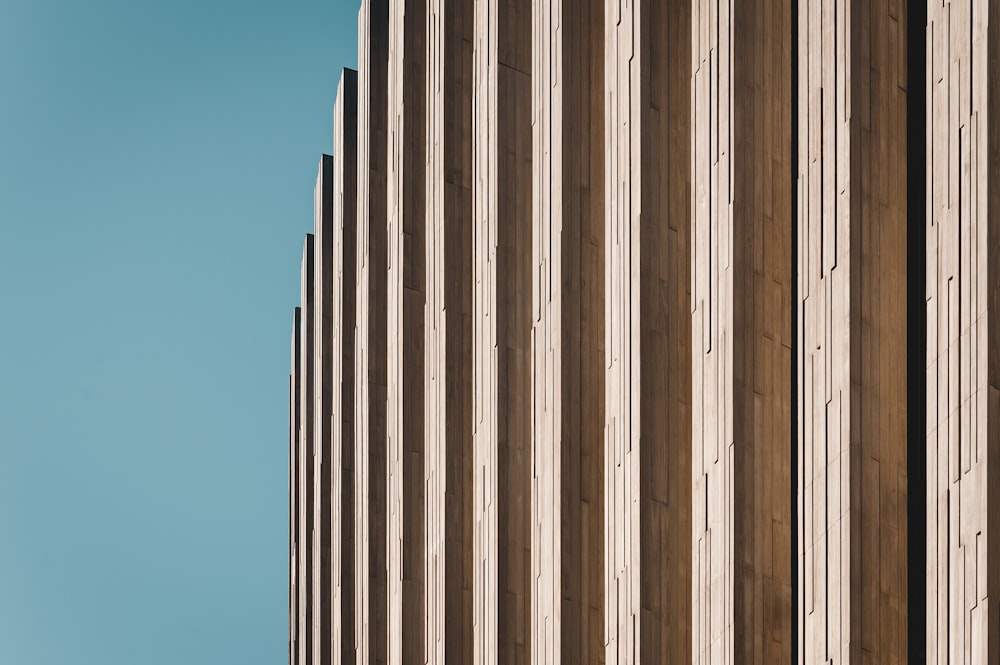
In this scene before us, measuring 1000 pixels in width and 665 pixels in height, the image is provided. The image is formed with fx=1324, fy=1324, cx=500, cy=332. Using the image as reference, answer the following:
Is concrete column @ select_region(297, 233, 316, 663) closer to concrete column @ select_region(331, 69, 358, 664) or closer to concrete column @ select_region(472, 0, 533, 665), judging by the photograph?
concrete column @ select_region(331, 69, 358, 664)

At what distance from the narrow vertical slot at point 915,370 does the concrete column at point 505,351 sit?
8.32 feet

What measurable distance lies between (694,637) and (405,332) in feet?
12.5

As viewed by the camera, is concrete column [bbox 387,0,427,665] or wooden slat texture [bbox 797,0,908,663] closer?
wooden slat texture [bbox 797,0,908,663]

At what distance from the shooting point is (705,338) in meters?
3.94

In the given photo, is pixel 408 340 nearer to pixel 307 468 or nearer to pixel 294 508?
pixel 307 468

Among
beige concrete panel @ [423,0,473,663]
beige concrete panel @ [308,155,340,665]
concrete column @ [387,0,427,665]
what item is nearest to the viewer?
beige concrete panel @ [423,0,473,663]

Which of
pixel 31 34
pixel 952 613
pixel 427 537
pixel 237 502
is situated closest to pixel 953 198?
pixel 952 613

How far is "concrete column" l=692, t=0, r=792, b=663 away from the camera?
3.74 meters

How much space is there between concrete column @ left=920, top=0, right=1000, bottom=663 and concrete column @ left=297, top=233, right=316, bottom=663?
9.54 m

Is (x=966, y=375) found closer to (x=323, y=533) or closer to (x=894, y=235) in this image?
(x=894, y=235)

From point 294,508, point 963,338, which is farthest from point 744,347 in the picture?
point 294,508

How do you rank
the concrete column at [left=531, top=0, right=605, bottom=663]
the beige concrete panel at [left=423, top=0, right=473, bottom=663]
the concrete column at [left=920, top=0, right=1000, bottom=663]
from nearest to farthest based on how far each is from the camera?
the concrete column at [left=920, top=0, right=1000, bottom=663], the concrete column at [left=531, top=0, right=605, bottom=663], the beige concrete panel at [left=423, top=0, right=473, bottom=663]

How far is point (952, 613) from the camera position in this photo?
293 cm

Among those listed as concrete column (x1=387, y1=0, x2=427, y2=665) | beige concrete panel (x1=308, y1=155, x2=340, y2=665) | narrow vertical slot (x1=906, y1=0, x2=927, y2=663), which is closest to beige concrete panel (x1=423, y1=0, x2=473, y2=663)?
concrete column (x1=387, y1=0, x2=427, y2=665)
